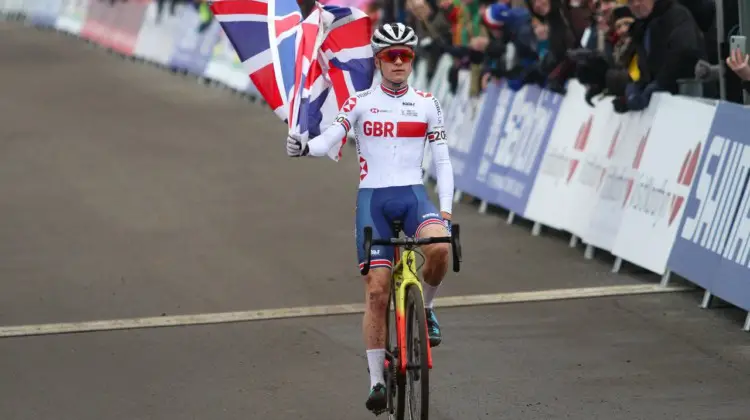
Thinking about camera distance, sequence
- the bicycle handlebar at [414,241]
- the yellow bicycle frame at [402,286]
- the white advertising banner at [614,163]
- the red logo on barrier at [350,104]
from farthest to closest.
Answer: the white advertising banner at [614,163]
the red logo on barrier at [350,104]
the bicycle handlebar at [414,241]
the yellow bicycle frame at [402,286]

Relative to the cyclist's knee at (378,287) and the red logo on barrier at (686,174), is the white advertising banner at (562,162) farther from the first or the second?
the cyclist's knee at (378,287)

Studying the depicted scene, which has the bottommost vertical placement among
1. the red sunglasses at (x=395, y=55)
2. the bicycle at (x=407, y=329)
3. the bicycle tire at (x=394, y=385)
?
the bicycle tire at (x=394, y=385)

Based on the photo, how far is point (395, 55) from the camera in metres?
9.04

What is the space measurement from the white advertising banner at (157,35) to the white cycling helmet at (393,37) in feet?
86.4

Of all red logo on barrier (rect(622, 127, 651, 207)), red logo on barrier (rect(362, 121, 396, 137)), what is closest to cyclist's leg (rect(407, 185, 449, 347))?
red logo on barrier (rect(362, 121, 396, 137))

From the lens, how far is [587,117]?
15219 millimetres

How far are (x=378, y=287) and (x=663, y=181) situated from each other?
514 cm

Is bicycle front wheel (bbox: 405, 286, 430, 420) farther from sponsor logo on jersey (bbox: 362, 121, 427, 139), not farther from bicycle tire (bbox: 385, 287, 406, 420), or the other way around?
sponsor logo on jersey (bbox: 362, 121, 427, 139)

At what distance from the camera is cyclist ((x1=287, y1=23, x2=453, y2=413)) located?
9.00 meters

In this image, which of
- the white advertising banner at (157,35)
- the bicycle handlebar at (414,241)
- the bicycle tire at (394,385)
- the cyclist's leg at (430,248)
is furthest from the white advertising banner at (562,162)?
the white advertising banner at (157,35)

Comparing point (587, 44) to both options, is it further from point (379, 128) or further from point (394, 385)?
point (394, 385)

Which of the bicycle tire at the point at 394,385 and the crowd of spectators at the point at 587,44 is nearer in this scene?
the bicycle tire at the point at 394,385

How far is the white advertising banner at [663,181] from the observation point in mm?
12953

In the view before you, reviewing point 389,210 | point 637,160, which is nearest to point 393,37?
point 389,210
